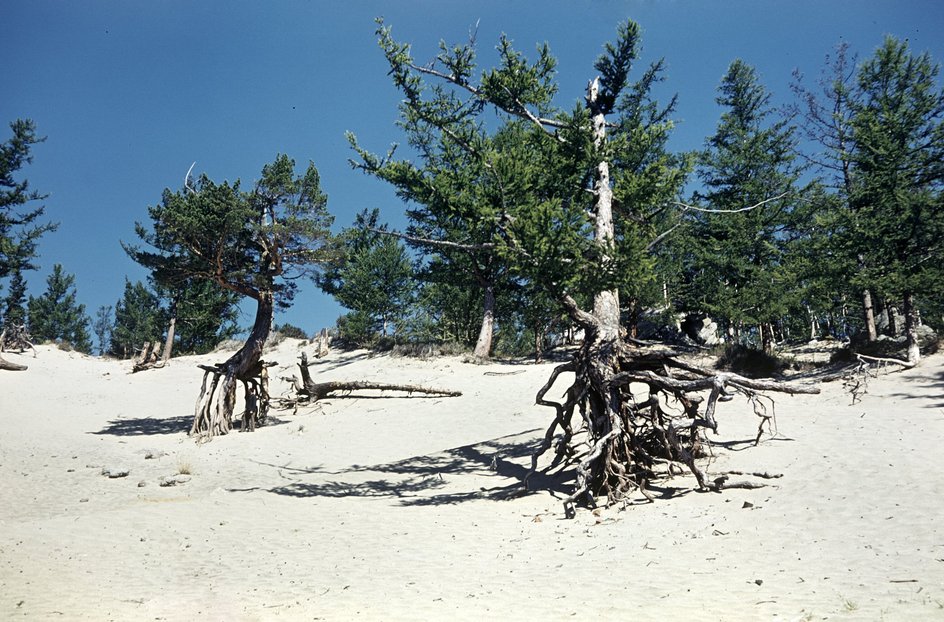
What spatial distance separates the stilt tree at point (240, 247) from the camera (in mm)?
17516

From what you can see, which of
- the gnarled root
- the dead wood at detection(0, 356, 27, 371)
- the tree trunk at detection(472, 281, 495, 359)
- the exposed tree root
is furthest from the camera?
the dead wood at detection(0, 356, 27, 371)

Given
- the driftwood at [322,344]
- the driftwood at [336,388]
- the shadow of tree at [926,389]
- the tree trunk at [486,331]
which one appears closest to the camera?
the shadow of tree at [926,389]

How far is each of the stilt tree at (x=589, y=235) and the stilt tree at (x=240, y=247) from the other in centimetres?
800

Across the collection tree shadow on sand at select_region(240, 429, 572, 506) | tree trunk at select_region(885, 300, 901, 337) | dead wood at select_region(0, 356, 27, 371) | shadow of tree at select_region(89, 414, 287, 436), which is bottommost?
tree shadow on sand at select_region(240, 429, 572, 506)

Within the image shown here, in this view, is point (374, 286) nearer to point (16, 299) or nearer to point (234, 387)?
point (234, 387)

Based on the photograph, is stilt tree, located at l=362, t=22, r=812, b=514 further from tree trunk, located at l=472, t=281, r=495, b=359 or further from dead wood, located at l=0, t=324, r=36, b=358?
dead wood, located at l=0, t=324, r=36, b=358

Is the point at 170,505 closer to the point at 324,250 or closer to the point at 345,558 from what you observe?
the point at 345,558

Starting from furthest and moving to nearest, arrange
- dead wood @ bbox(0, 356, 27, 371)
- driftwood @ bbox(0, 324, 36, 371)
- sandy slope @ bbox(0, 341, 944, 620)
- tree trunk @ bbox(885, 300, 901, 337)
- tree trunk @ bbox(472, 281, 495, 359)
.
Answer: driftwood @ bbox(0, 324, 36, 371)
dead wood @ bbox(0, 356, 27, 371)
tree trunk @ bbox(472, 281, 495, 359)
tree trunk @ bbox(885, 300, 901, 337)
sandy slope @ bbox(0, 341, 944, 620)

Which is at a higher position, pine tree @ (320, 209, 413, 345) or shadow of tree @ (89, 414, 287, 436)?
pine tree @ (320, 209, 413, 345)

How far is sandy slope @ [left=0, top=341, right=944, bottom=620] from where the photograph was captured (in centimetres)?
524

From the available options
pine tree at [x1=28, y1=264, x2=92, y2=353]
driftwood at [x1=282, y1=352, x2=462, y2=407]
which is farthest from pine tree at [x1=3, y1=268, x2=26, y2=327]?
driftwood at [x1=282, y1=352, x2=462, y2=407]

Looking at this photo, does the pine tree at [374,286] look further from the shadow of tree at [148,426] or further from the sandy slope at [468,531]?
the sandy slope at [468,531]

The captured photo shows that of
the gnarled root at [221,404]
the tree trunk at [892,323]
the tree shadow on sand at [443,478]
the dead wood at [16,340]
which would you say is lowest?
the tree shadow on sand at [443,478]

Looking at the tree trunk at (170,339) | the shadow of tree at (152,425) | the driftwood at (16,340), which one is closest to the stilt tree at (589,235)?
the shadow of tree at (152,425)
